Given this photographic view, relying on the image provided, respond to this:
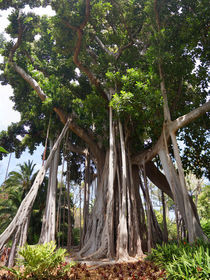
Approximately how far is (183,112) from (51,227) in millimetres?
5291

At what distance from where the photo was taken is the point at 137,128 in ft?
Answer: 22.5

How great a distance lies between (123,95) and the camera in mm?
5508

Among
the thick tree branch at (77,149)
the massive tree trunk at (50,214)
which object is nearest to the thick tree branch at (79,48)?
the thick tree branch at (77,149)

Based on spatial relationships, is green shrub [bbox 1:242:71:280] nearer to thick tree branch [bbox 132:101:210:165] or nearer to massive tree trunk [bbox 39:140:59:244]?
massive tree trunk [bbox 39:140:59:244]

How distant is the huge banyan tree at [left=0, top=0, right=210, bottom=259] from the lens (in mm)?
5312

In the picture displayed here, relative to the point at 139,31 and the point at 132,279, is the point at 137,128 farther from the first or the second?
the point at 132,279

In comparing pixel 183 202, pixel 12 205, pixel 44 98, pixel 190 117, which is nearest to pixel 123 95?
pixel 190 117

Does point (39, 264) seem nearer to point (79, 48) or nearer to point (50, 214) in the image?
point (50, 214)

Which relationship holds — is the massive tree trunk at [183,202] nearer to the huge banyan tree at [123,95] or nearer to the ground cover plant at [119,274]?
the huge banyan tree at [123,95]

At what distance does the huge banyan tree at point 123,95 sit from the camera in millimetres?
5312

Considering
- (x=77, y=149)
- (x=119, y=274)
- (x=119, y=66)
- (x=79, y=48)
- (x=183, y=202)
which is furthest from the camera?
(x=77, y=149)

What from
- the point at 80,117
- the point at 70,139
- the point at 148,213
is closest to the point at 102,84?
the point at 80,117

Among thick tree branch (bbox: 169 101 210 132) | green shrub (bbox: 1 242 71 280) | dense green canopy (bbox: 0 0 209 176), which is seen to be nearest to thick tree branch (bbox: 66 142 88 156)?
dense green canopy (bbox: 0 0 209 176)

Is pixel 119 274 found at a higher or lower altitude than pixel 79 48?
lower
